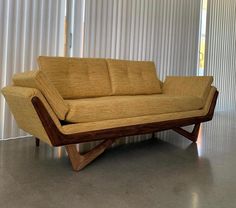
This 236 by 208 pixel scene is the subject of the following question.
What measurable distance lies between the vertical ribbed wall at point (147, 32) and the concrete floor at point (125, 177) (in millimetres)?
1566

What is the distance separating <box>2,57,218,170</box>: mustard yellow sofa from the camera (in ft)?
5.92

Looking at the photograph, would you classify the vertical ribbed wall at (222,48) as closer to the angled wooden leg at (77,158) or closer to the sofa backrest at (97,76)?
the sofa backrest at (97,76)

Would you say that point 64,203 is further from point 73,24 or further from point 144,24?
point 144,24

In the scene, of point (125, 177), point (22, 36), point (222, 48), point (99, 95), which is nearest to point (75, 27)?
point (22, 36)

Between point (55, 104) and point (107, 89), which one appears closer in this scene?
point (55, 104)

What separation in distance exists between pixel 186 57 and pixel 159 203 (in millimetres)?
3669

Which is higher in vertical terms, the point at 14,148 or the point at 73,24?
the point at 73,24

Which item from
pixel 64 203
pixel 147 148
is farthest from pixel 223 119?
pixel 64 203

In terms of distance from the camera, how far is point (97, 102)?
2061 millimetres

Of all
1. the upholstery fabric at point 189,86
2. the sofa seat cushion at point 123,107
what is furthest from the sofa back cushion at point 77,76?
the upholstery fabric at point 189,86

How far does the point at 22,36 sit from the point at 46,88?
128cm

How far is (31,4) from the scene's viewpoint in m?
2.80

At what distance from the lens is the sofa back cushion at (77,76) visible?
8.08 ft

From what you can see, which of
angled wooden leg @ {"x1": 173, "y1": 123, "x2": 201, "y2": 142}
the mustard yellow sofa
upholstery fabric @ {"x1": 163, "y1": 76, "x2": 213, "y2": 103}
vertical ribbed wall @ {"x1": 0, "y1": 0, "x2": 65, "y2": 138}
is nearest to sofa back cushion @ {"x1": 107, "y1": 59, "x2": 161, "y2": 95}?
the mustard yellow sofa
